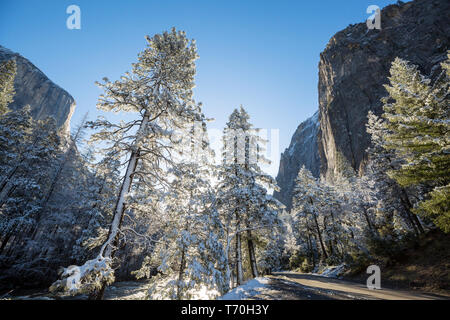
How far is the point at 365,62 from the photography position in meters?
62.8

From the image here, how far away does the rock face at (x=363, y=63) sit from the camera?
Answer: 50469mm

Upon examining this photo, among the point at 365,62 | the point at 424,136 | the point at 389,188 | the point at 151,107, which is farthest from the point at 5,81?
the point at 365,62

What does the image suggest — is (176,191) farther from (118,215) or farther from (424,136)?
(424,136)

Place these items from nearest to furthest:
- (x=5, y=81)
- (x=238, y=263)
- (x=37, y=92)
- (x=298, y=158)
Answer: (x=238, y=263) < (x=5, y=81) < (x=37, y=92) < (x=298, y=158)

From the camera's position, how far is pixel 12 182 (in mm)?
17359

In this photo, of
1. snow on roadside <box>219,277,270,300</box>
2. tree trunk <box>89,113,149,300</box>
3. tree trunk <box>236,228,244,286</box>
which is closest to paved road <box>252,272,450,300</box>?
snow on roadside <box>219,277,270,300</box>

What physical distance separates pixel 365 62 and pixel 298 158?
75.3 meters

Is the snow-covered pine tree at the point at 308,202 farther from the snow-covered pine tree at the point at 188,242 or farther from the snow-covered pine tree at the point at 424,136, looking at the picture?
the snow-covered pine tree at the point at 188,242

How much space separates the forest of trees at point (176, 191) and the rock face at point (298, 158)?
300ft

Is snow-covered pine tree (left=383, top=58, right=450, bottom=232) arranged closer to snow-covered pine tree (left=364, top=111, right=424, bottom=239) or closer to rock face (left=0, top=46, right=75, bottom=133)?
snow-covered pine tree (left=364, top=111, right=424, bottom=239)
